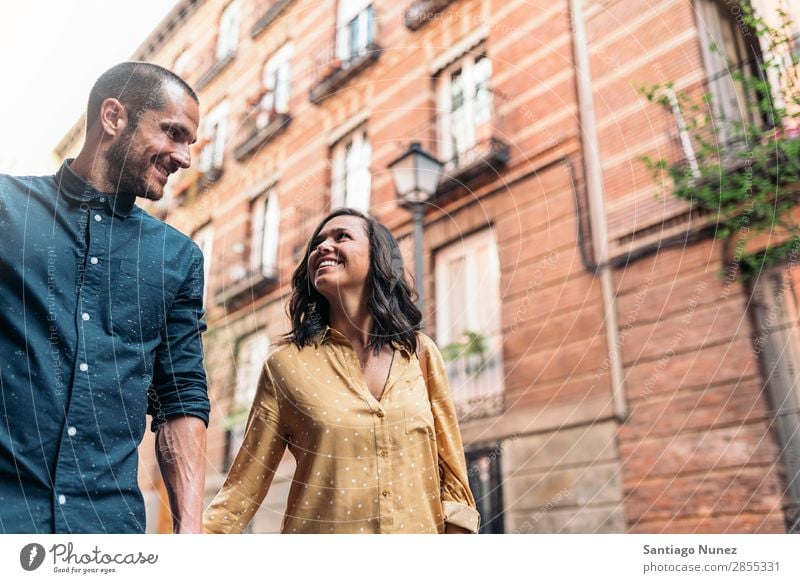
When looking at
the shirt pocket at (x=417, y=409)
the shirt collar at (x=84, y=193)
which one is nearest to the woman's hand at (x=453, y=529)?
the shirt pocket at (x=417, y=409)

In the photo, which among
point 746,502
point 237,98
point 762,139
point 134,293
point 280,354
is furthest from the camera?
point 237,98

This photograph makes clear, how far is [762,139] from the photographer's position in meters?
1.30

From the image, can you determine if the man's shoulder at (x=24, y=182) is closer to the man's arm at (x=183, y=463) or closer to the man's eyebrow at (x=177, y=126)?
the man's eyebrow at (x=177, y=126)

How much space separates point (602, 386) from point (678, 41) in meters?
0.70

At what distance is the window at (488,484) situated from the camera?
1342 millimetres

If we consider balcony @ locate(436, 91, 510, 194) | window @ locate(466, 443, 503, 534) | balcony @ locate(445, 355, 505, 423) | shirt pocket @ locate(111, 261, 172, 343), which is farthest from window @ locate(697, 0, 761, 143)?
shirt pocket @ locate(111, 261, 172, 343)

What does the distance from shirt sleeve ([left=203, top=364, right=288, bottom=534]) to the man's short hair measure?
399 mm

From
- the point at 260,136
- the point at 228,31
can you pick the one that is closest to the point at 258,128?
the point at 260,136

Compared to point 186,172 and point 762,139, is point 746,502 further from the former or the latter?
point 186,172

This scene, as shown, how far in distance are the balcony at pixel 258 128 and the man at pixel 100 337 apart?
0.49m

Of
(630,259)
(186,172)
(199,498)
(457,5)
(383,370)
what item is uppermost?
(457,5)

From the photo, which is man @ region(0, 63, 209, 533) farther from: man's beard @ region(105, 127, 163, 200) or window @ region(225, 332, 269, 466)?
window @ region(225, 332, 269, 466)

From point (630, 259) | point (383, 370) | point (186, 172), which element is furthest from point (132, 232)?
point (630, 259)

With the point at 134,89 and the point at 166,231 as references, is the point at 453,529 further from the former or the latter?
the point at 134,89
